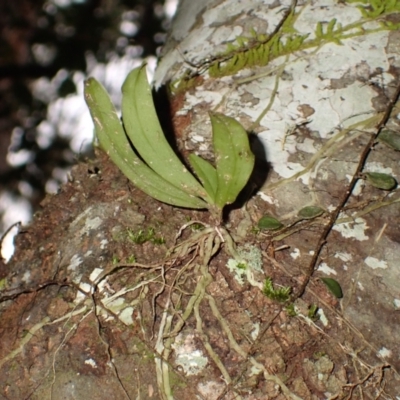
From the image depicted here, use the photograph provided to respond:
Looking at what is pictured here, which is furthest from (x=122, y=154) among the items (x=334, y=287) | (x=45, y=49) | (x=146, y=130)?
(x=45, y=49)

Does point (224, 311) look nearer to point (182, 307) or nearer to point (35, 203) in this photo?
point (182, 307)

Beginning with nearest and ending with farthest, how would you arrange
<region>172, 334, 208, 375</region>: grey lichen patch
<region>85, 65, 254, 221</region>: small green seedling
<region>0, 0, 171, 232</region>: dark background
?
<region>172, 334, 208, 375</region>: grey lichen patch
<region>85, 65, 254, 221</region>: small green seedling
<region>0, 0, 171, 232</region>: dark background

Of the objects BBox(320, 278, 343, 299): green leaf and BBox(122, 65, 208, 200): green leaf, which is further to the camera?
BBox(122, 65, 208, 200): green leaf

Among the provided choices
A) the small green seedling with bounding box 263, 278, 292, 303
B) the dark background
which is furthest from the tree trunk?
the dark background

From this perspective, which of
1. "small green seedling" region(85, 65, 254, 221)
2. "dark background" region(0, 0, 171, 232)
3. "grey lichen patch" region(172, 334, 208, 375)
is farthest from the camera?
"dark background" region(0, 0, 171, 232)

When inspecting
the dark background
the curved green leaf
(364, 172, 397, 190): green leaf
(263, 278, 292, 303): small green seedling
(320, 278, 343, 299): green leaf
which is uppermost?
the curved green leaf

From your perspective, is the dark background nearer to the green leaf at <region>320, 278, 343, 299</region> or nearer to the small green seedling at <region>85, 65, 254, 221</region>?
the small green seedling at <region>85, 65, 254, 221</region>
